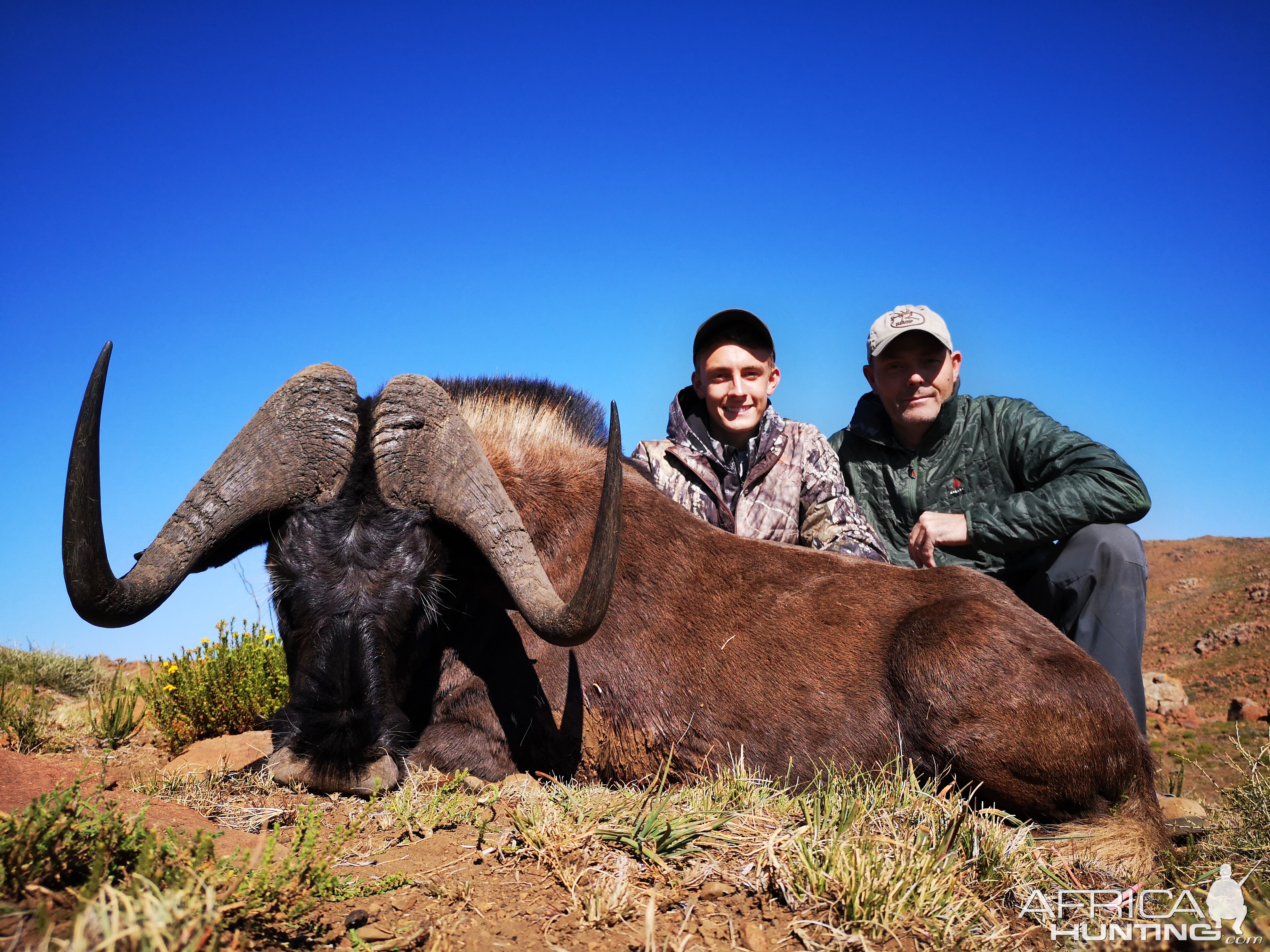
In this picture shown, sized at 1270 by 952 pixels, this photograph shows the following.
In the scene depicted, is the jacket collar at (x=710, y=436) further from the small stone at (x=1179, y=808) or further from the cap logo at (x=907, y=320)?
the small stone at (x=1179, y=808)

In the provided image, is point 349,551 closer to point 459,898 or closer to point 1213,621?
point 459,898

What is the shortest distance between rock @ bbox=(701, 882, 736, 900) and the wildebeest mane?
2772 millimetres

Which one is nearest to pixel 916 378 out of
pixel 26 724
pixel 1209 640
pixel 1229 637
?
pixel 26 724

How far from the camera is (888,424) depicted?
21.4 ft

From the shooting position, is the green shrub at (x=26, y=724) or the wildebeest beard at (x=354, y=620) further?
the green shrub at (x=26, y=724)

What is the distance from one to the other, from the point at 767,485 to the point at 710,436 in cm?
62

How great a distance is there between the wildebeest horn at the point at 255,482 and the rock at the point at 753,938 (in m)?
2.69

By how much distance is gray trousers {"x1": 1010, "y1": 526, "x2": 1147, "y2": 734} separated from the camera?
5004 millimetres

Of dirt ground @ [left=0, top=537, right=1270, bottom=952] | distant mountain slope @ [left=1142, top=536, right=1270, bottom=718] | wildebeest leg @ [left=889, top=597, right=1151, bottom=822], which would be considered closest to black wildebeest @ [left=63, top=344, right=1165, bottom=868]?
wildebeest leg @ [left=889, top=597, right=1151, bottom=822]

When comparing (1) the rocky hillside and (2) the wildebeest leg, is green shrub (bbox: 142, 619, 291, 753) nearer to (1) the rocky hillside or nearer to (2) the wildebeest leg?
(2) the wildebeest leg

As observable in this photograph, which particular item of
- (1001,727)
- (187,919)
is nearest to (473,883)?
(187,919)

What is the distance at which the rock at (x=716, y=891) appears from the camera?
A: 8.38ft

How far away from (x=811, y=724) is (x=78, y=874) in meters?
3.07

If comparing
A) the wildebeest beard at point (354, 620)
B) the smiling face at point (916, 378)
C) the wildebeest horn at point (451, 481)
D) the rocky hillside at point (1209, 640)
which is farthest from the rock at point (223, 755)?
the rocky hillside at point (1209, 640)
